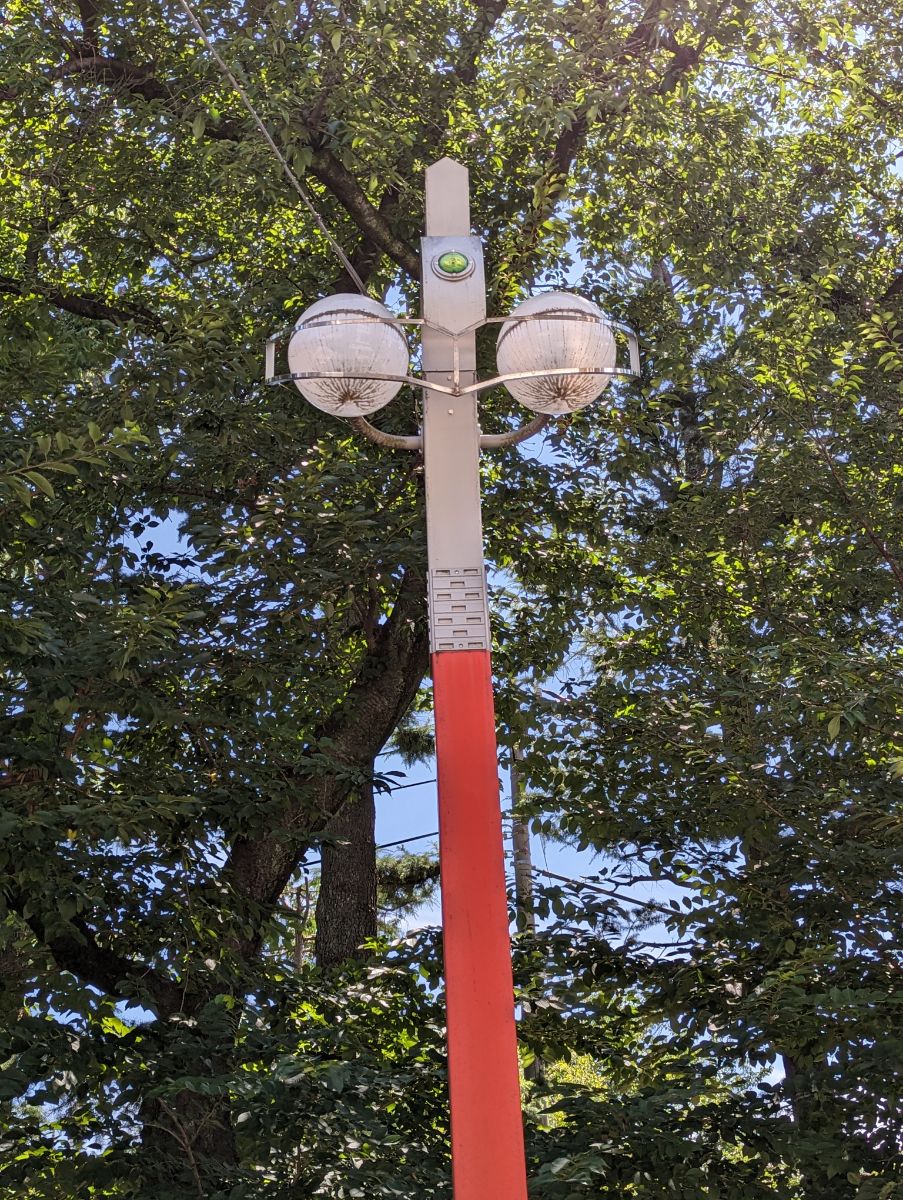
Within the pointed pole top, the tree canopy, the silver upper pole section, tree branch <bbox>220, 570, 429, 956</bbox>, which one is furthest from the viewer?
tree branch <bbox>220, 570, 429, 956</bbox>

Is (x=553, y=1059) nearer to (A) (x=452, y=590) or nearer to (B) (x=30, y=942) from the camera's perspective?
(B) (x=30, y=942)

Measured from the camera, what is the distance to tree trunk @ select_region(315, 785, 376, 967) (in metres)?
8.02

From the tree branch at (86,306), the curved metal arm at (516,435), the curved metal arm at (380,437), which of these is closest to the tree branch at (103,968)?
the curved metal arm at (380,437)

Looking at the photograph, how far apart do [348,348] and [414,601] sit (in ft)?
12.4

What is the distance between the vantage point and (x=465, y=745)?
2906mm

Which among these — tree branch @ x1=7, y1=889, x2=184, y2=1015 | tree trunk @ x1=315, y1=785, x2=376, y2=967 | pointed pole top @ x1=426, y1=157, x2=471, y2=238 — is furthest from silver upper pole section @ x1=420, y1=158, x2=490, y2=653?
tree trunk @ x1=315, y1=785, x2=376, y2=967

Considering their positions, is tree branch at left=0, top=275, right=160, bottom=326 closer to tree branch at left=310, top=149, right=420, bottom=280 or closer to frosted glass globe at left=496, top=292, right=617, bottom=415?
tree branch at left=310, top=149, right=420, bottom=280

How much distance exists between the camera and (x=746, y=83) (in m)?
8.54

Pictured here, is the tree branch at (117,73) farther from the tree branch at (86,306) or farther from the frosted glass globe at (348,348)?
the frosted glass globe at (348,348)

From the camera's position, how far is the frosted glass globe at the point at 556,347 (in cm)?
312

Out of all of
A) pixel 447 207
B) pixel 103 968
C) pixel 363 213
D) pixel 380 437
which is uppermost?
pixel 363 213

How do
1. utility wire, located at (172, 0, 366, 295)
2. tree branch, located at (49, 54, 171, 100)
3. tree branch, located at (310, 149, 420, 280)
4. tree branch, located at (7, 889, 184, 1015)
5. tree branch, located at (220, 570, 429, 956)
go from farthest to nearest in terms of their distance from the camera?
tree branch, located at (49, 54, 171, 100) < tree branch, located at (310, 149, 420, 280) < tree branch, located at (220, 570, 429, 956) < tree branch, located at (7, 889, 184, 1015) < utility wire, located at (172, 0, 366, 295)

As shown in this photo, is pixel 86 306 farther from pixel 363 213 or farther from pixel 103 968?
pixel 103 968

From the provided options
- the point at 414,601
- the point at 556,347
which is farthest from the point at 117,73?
the point at 556,347
